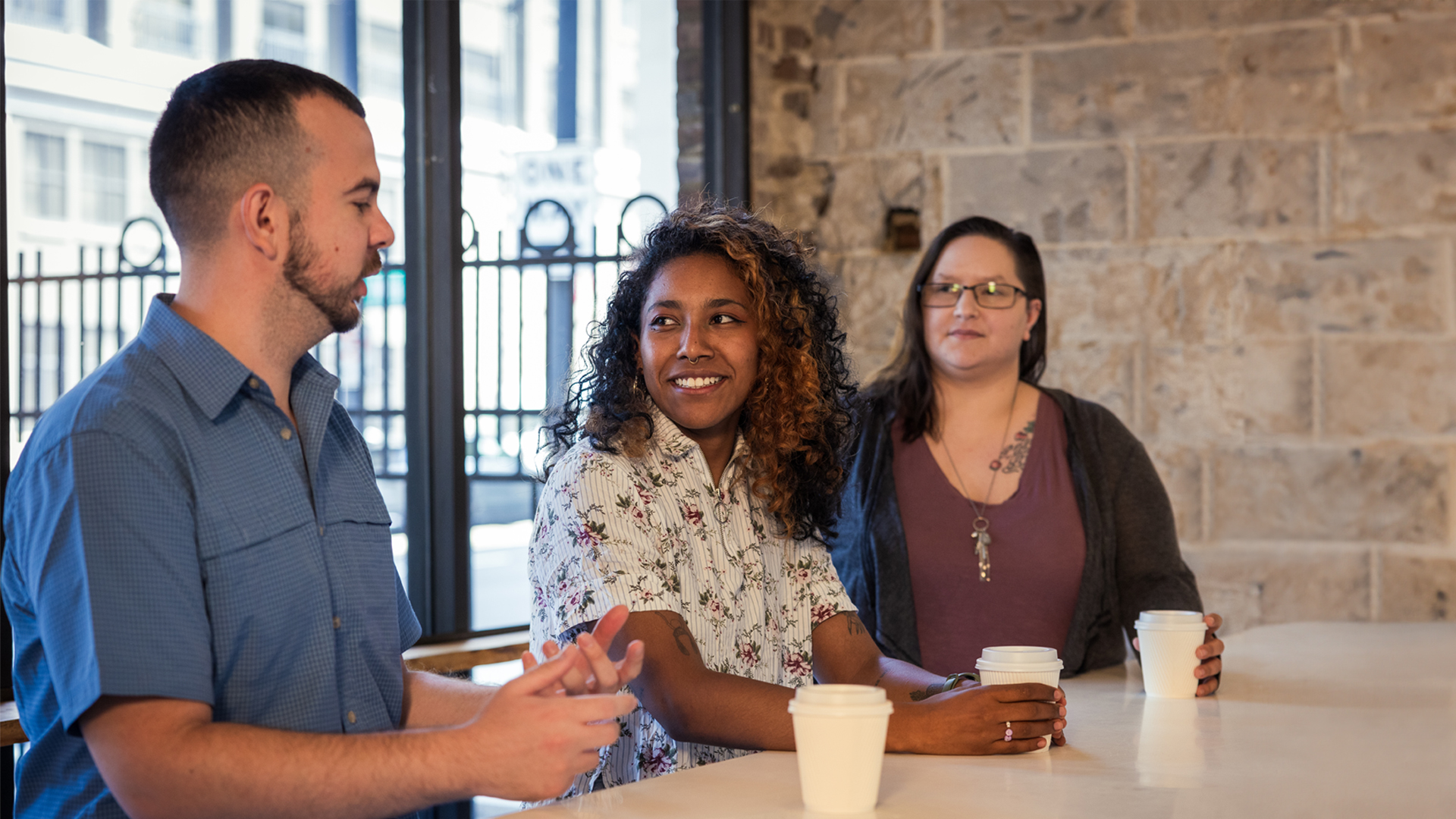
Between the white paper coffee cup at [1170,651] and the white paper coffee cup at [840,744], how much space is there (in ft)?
2.66

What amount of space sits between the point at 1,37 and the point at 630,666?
5.89 feet

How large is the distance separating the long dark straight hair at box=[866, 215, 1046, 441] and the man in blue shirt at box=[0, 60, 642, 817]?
1.40 meters

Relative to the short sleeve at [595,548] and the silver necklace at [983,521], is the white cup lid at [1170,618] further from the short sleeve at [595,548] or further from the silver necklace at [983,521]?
the short sleeve at [595,548]

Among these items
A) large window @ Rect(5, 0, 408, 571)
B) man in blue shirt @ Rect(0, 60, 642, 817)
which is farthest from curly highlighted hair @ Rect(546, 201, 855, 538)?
large window @ Rect(5, 0, 408, 571)

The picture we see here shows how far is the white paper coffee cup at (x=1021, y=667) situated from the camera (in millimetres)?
1646

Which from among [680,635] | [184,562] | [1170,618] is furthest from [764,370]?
[184,562]

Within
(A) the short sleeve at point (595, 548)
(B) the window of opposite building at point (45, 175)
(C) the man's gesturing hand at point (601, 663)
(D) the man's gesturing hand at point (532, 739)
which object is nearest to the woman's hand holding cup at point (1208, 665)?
(A) the short sleeve at point (595, 548)

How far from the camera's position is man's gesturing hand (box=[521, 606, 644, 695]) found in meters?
1.40

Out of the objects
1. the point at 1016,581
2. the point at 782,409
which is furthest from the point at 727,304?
the point at 1016,581

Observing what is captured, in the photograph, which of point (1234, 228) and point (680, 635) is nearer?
point (680, 635)

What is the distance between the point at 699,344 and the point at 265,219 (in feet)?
2.31

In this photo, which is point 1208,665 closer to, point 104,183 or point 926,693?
point 926,693

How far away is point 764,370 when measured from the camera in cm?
201

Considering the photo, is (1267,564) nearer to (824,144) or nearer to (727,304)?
(824,144)
